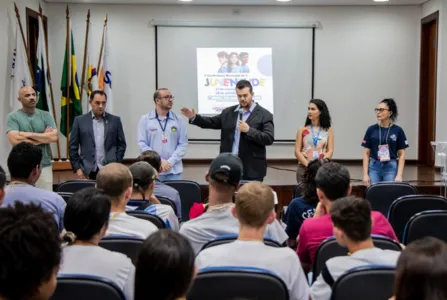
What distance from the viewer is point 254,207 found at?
2.23 metres

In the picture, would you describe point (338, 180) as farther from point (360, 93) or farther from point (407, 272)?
point (360, 93)

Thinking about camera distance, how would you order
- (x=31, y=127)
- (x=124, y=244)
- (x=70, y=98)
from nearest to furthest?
1. (x=124, y=244)
2. (x=31, y=127)
3. (x=70, y=98)

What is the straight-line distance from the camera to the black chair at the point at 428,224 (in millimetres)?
3141

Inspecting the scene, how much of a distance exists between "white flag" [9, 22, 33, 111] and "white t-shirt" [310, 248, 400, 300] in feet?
20.1

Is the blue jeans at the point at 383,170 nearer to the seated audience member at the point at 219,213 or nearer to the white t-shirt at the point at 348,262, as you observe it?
the seated audience member at the point at 219,213

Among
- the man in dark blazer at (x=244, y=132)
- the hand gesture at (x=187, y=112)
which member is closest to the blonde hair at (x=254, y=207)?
the man in dark blazer at (x=244, y=132)

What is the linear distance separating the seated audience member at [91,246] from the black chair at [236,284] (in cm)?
30

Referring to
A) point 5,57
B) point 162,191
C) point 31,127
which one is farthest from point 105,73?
point 162,191

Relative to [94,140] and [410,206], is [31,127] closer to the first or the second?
[94,140]

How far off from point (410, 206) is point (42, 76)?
5902mm

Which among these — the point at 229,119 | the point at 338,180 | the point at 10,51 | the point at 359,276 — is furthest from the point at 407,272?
the point at 10,51

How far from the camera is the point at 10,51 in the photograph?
24.2 ft

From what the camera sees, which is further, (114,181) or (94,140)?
(94,140)

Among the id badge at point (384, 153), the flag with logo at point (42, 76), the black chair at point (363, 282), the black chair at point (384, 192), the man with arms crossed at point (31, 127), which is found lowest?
the black chair at point (384, 192)
